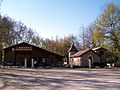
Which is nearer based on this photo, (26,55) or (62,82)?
(62,82)

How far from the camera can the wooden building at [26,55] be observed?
208ft

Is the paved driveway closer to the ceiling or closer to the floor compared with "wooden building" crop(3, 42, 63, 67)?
closer to the floor

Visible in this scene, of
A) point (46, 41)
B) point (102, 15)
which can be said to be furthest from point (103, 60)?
point (46, 41)

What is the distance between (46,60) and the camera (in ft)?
213

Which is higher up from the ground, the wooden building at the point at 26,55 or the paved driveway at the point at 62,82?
the wooden building at the point at 26,55

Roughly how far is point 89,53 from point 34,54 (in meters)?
12.4

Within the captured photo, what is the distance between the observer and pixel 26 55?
64.2m

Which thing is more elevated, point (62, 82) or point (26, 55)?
point (26, 55)

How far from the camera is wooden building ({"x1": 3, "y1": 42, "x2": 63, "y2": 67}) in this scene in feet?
208

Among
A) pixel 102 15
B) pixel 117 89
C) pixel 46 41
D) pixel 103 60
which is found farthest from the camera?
pixel 46 41

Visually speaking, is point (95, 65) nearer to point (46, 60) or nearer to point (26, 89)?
point (46, 60)

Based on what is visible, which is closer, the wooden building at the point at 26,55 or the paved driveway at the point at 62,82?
the paved driveway at the point at 62,82

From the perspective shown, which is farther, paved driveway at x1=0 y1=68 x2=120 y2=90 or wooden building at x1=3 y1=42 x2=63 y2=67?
wooden building at x1=3 y1=42 x2=63 y2=67

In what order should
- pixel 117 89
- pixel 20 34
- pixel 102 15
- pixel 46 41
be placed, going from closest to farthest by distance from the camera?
pixel 117 89, pixel 102 15, pixel 20 34, pixel 46 41
